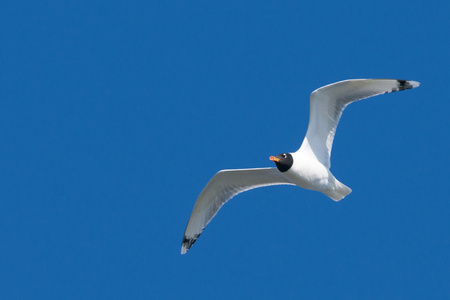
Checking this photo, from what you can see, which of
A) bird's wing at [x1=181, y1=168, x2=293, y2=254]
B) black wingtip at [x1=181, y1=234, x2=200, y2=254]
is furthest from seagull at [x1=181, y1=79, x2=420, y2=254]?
black wingtip at [x1=181, y1=234, x2=200, y2=254]

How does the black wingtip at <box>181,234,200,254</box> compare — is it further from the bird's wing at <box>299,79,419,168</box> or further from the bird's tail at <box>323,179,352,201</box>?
the bird's wing at <box>299,79,419,168</box>

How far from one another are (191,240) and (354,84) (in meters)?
3.52

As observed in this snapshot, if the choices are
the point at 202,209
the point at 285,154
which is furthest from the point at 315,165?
the point at 202,209

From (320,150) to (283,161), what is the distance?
658mm

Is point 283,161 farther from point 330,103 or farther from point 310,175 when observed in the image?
point 330,103

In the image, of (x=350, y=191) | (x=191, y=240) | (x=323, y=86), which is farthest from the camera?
(x=191, y=240)

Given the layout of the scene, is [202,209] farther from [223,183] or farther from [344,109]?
[344,109]

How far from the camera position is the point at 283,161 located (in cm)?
1057

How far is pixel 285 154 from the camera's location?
10633mm

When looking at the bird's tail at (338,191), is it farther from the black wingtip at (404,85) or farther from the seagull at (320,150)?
the black wingtip at (404,85)

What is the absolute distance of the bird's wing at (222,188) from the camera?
11.4 meters

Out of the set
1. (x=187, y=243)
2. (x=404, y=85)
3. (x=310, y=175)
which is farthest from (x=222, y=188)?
(x=404, y=85)

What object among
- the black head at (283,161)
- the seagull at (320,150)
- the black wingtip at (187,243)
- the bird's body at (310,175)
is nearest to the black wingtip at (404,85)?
the seagull at (320,150)

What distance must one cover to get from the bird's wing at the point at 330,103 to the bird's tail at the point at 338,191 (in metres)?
0.32
